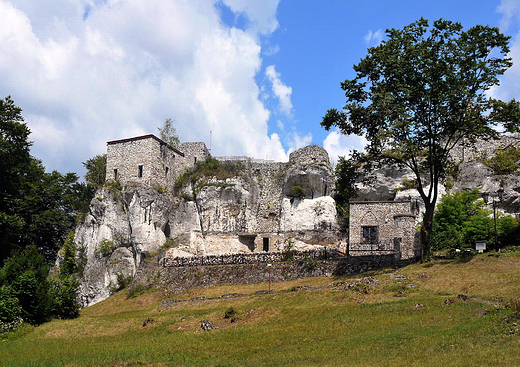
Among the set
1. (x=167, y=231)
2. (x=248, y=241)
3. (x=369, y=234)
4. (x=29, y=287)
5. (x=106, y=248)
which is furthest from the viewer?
(x=167, y=231)

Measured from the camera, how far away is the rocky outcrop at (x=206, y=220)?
4050 centimetres

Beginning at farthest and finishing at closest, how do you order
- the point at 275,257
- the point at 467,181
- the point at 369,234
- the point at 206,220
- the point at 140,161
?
the point at 206,220, the point at 140,161, the point at 467,181, the point at 369,234, the point at 275,257

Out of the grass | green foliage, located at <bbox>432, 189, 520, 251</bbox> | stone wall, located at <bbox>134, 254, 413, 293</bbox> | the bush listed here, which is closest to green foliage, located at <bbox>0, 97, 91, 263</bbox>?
the bush

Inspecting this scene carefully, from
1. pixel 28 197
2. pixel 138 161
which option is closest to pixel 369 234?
pixel 138 161

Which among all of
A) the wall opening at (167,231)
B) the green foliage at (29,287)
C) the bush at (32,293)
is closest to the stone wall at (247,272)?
the bush at (32,293)

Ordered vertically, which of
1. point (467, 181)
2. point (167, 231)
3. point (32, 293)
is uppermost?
point (467, 181)

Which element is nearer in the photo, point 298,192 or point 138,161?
point 298,192

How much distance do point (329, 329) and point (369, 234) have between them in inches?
642

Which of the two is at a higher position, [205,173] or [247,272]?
[205,173]

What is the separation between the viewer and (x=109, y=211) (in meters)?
43.9

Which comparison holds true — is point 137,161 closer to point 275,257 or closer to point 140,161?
point 140,161

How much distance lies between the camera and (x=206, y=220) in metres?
45.4

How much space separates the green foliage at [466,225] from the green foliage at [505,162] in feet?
11.9

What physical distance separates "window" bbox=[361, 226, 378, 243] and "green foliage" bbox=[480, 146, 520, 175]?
12.7 metres
